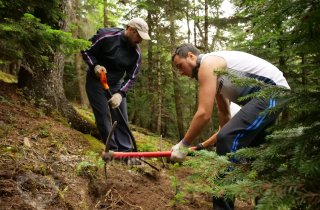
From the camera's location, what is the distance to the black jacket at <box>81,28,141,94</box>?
5152 millimetres

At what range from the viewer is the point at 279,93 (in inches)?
68.5

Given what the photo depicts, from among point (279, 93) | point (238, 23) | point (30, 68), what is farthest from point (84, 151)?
point (238, 23)

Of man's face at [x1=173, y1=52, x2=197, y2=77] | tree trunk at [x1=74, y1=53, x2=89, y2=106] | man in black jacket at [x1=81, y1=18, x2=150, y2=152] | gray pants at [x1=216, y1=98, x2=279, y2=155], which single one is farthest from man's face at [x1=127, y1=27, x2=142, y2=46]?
tree trunk at [x1=74, y1=53, x2=89, y2=106]

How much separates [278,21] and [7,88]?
539cm

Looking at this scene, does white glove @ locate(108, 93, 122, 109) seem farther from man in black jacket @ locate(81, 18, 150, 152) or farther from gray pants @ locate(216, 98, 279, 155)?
gray pants @ locate(216, 98, 279, 155)

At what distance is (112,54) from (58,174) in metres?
2.42

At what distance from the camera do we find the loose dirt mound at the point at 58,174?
3000mm

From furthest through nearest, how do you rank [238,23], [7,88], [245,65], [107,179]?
[238,23], [7,88], [107,179], [245,65]

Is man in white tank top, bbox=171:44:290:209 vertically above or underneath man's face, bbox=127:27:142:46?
underneath

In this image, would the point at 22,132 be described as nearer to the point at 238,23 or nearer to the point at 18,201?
the point at 18,201

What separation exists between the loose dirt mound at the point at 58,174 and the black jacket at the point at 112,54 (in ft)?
4.14

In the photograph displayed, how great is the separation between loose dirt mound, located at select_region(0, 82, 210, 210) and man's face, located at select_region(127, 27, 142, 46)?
6.37 feet

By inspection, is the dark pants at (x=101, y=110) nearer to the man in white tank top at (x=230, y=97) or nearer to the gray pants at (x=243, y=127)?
the man in white tank top at (x=230, y=97)

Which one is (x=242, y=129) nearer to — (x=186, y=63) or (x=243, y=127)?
(x=243, y=127)
